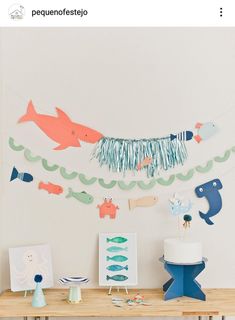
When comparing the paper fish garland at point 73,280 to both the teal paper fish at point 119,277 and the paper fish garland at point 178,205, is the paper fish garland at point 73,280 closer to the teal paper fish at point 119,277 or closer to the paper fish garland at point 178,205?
the teal paper fish at point 119,277

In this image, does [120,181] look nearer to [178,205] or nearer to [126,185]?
[126,185]

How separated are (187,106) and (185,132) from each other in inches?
5.1

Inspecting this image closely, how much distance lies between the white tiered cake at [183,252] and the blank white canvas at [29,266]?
0.59 metres

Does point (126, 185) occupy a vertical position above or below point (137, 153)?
below

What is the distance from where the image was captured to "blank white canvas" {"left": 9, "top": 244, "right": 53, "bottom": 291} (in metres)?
2.22

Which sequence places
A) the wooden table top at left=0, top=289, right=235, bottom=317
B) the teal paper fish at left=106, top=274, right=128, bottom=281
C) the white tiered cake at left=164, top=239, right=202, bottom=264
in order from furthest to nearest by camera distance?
1. the teal paper fish at left=106, top=274, right=128, bottom=281
2. the white tiered cake at left=164, top=239, right=202, bottom=264
3. the wooden table top at left=0, top=289, right=235, bottom=317

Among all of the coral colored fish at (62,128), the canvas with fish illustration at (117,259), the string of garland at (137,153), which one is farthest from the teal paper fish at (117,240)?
the coral colored fish at (62,128)

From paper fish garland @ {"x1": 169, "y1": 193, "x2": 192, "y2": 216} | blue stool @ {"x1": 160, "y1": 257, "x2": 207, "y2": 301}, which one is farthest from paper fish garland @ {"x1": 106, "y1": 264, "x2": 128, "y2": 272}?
paper fish garland @ {"x1": 169, "y1": 193, "x2": 192, "y2": 216}

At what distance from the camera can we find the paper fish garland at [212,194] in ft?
7.64

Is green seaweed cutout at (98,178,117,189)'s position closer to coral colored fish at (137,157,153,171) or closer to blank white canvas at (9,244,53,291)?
coral colored fish at (137,157,153,171)

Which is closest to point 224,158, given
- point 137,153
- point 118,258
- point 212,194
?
point 212,194

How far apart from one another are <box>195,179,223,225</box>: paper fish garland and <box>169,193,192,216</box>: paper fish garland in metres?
0.07

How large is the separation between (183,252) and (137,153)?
535 millimetres

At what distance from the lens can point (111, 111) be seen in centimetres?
233
